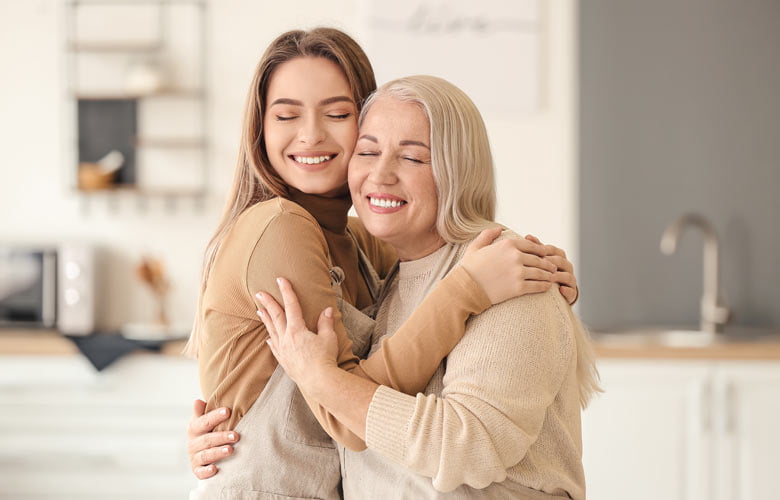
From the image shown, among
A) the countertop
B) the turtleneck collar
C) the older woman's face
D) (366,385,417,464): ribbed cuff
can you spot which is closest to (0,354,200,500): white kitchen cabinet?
the countertop

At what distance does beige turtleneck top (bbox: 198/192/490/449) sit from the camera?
4.40 ft

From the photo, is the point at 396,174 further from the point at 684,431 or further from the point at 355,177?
the point at 684,431

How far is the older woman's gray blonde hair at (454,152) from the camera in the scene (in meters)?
1.44

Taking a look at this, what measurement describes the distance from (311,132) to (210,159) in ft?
6.94

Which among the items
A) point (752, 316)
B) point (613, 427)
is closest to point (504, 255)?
point (613, 427)

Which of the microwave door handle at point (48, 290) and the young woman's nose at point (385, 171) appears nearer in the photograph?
the young woman's nose at point (385, 171)

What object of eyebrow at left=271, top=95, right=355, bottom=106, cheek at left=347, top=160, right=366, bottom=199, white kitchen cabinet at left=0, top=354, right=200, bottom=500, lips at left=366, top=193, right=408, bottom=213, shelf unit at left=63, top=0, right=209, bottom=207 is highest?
shelf unit at left=63, top=0, right=209, bottom=207

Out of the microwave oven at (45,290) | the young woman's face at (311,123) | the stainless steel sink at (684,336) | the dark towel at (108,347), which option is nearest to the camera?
the young woman's face at (311,123)

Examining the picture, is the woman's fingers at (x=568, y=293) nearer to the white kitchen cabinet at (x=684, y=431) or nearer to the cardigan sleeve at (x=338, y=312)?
the cardigan sleeve at (x=338, y=312)

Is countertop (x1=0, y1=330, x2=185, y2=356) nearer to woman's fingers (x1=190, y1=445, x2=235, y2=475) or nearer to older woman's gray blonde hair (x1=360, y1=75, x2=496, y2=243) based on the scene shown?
woman's fingers (x1=190, y1=445, x2=235, y2=475)

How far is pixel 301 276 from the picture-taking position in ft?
4.63

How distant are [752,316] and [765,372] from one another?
65cm

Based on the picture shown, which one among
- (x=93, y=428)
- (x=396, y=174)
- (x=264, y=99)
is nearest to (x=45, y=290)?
(x=93, y=428)

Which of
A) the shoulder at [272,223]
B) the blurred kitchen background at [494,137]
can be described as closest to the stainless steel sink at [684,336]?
the blurred kitchen background at [494,137]
